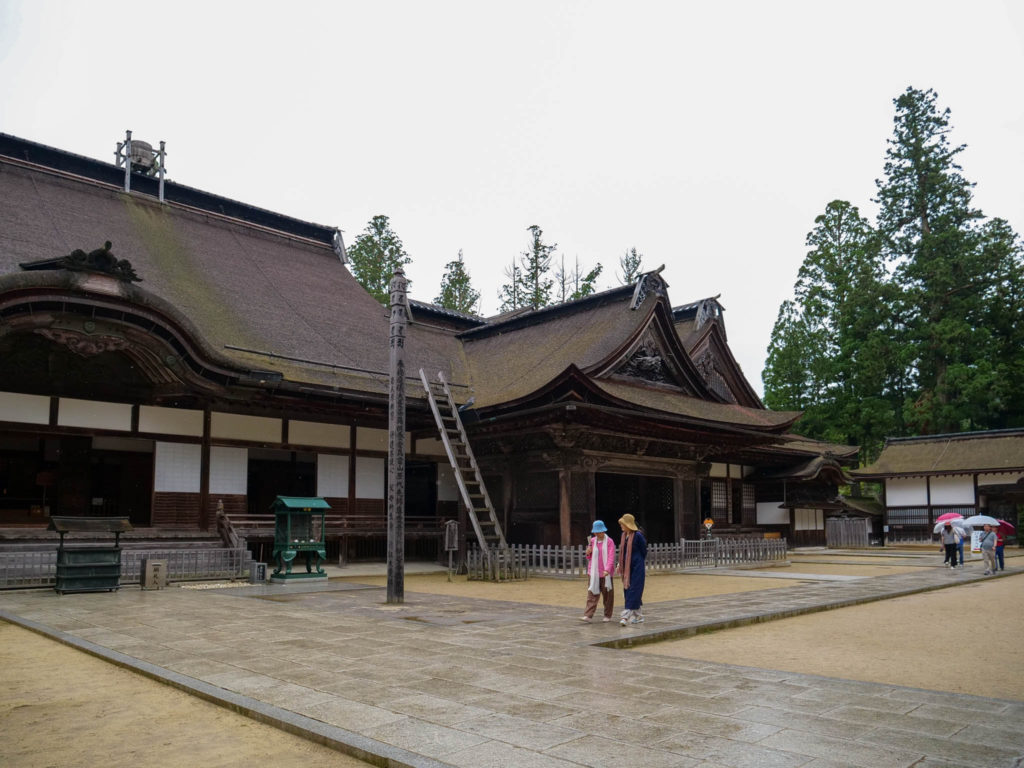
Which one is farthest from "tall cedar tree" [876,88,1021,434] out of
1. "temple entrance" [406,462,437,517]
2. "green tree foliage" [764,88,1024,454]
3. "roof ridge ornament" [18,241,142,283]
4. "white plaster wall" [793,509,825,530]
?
"roof ridge ornament" [18,241,142,283]

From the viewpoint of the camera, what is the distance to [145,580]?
515 inches

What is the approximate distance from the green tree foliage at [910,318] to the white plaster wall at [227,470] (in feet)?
111

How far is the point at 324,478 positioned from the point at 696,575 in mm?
9219

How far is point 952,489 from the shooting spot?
35281mm

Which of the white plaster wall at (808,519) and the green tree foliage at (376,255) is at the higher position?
the green tree foliage at (376,255)

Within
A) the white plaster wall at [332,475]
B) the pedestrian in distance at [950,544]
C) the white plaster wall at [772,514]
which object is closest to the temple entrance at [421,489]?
the white plaster wall at [332,475]

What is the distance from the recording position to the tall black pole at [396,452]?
11.4 metres

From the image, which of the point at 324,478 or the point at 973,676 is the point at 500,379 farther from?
the point at 973,676

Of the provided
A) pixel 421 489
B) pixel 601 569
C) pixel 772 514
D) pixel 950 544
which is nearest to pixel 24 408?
pixel 421 489

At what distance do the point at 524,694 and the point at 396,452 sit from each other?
262 inches

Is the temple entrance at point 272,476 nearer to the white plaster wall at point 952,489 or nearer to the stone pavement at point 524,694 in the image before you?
the stone pavement at point 524,694

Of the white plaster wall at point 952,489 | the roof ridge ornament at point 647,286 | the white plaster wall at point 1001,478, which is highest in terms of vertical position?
the roof ridge ornament at point 647,286

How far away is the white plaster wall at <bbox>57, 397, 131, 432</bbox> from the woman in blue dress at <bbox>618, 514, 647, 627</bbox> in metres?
11.3

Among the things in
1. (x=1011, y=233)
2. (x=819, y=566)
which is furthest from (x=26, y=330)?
(x=1011, y=233)
